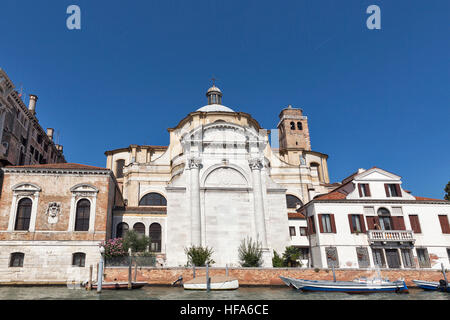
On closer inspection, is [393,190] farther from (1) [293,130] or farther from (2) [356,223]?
(1) [293,130]

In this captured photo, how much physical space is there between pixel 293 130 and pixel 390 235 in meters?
32.3

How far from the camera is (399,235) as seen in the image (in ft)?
84.8

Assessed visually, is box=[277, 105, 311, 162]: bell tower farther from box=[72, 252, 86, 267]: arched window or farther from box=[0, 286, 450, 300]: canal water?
box=[72, 252, 86, 267]: arched window

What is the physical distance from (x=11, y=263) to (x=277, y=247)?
20197 mm

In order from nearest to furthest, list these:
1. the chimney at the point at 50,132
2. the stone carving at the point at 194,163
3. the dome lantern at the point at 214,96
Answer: the stone carving at the point at 194,163, the dome lantern at the point at 214,96, the chimney at the point at 50,132

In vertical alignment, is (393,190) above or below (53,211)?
above

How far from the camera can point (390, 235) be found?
2584 cm

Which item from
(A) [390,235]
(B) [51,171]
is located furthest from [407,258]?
(B) [51,171]

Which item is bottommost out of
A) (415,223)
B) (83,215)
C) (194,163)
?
(415,223)

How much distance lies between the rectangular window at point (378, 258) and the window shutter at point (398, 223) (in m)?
2.49

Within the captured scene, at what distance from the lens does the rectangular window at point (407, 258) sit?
2559 centimetres

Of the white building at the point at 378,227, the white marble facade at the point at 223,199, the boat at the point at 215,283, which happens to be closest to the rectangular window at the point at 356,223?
the white building at the point at 378,227

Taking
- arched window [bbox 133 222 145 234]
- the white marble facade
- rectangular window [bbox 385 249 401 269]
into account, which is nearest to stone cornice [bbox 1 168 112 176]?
arched window [bbox 133 222 145 234]

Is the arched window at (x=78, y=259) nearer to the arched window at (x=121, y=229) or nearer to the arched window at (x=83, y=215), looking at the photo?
the arched window at (x=83, y=215)
